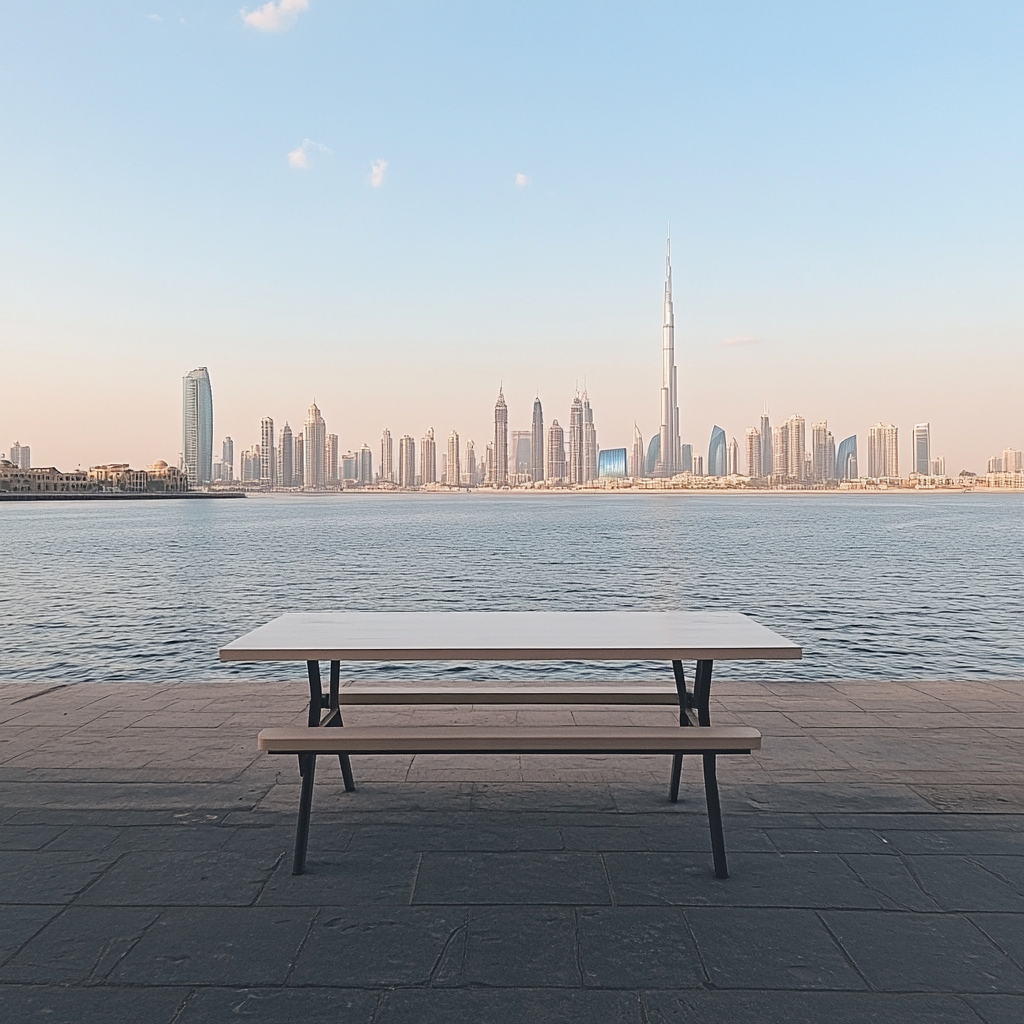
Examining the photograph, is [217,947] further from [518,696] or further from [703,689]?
[703,689]

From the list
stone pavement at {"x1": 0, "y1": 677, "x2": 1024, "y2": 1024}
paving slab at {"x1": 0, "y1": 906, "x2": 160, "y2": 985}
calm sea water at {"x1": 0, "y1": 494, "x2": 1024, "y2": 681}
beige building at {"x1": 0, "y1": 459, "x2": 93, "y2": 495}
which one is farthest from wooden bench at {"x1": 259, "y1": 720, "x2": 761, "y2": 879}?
beige building at {"x1": 0, "y1": 459, "x2": 93, "y2": 495}

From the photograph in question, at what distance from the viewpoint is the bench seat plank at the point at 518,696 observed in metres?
4.20

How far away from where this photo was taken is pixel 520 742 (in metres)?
3.33

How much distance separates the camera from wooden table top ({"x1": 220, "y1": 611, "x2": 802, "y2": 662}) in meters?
3.31

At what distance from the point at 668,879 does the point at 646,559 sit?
38391mm

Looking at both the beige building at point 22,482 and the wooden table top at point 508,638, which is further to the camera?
the beige building at point 22,482

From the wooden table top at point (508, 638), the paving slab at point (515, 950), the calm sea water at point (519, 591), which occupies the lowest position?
the calm sea water at point (519, 591)

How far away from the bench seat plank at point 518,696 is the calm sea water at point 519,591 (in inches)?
329

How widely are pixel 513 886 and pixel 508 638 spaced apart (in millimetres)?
918

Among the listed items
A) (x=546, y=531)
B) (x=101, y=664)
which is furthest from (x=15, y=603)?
(x=546, y=531)

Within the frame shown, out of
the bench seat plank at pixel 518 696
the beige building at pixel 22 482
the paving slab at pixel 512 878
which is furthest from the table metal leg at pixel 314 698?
the beige building at pixel 22 482

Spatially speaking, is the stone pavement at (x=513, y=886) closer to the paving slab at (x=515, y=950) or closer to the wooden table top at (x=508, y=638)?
the paving slab at (x=515, y=950)

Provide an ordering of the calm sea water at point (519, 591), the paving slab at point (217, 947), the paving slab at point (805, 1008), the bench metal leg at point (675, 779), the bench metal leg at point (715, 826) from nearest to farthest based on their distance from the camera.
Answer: the paving slab at point (805, 1008), the paving slab at point (217, 947), the bench metal leg at point (715, 826), the bench metal leg at point (675, 779), the calm sea water at point (519, 591)

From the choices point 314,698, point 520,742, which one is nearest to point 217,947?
point 520,742
